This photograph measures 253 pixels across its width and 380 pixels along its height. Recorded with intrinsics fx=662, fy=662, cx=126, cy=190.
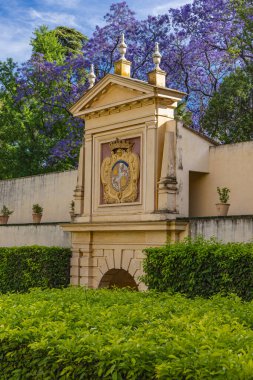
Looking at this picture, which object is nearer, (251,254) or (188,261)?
(251,254)

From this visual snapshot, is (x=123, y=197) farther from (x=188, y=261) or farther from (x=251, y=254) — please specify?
(x=251, y=254)

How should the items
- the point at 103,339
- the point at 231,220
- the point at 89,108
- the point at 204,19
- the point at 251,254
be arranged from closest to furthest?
the point at 103,339 → the point at 251,254 → the point at 231,220 → the point at 89,108 → the point at 204,19

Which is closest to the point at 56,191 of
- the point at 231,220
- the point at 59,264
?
the point at 59,264

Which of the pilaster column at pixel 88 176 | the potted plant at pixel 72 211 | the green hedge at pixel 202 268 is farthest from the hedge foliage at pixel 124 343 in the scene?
the potted plant at pixel 72 211

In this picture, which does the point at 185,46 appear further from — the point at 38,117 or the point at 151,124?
the point at 151,124

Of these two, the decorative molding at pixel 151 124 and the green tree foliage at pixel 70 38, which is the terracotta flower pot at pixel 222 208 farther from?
the green tree foliage at pixel 70 38

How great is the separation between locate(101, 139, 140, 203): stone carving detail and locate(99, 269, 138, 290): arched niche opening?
217cm

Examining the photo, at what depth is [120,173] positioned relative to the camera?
1911cm

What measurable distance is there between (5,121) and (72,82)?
3.91 m

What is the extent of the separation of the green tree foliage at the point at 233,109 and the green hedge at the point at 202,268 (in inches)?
461

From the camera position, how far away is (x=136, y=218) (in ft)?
59.9

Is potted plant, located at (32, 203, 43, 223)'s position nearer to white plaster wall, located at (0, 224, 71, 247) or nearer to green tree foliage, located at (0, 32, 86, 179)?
white plaster wall, located at (0, 224, 71, 247)

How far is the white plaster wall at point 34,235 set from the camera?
2164 centimetres

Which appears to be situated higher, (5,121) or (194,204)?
(5,121)
